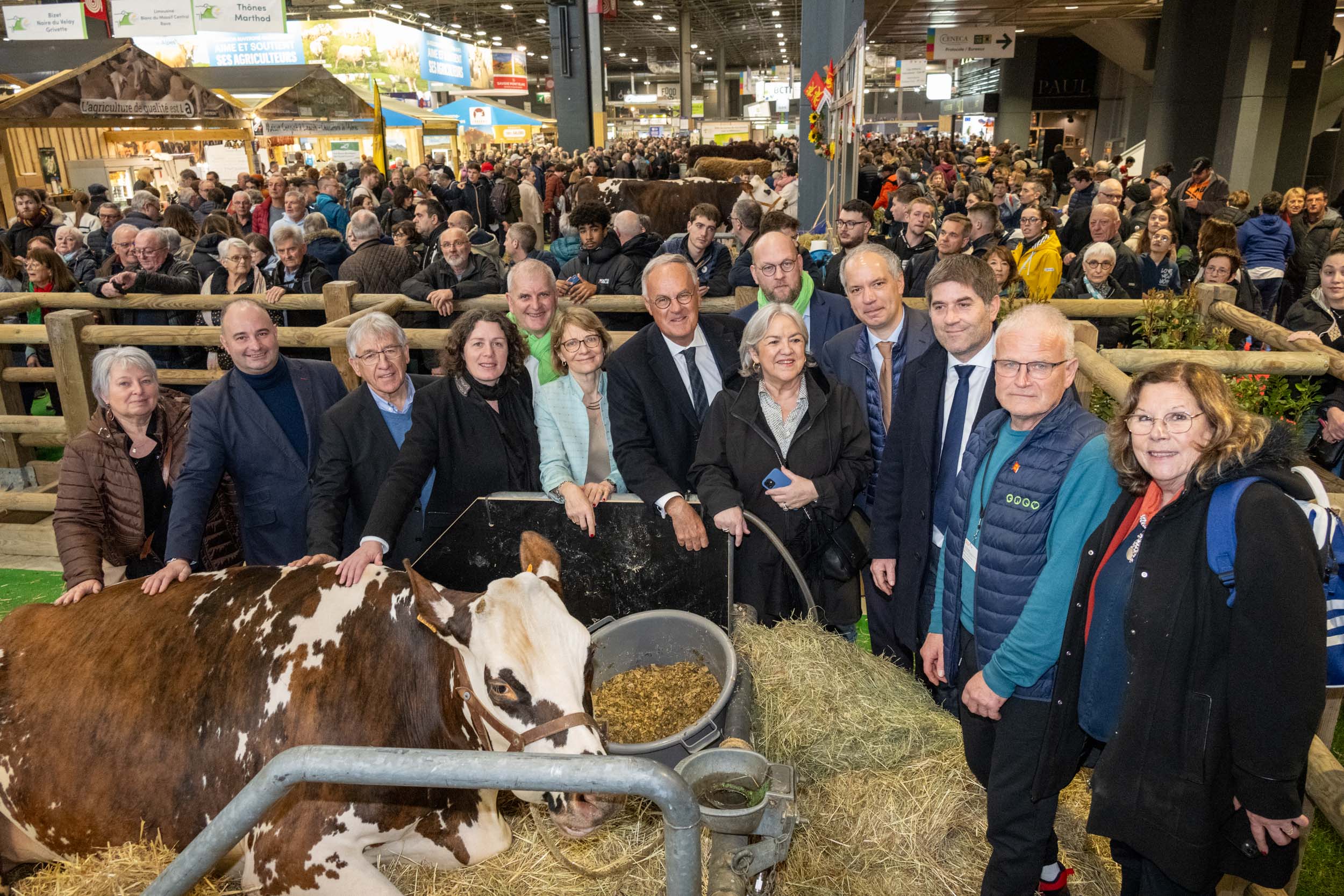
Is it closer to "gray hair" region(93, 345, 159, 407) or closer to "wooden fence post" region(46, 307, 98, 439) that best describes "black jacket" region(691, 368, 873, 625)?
"gray hair" region(93, 345, 159, 407)

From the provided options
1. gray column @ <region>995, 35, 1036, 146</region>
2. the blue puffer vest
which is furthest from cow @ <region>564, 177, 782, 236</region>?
gray column @ <region>995, 35, 1036, 146</region>

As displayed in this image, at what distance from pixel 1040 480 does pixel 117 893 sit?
2.67 metres

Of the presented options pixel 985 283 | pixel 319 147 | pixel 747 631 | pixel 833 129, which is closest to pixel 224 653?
pixel 747 631

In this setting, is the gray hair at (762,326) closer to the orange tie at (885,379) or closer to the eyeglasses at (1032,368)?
the orange tie at (885,379)

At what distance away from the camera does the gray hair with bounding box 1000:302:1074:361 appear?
7.57ft

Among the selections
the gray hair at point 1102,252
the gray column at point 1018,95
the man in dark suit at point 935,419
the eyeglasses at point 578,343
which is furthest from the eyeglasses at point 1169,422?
the gray column at point 1018,95

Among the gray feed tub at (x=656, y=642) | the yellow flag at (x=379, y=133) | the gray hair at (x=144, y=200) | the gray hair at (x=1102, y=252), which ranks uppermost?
the yellow flag at (x=379, y=133)

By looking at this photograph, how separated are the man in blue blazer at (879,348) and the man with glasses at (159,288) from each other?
13.9 ft

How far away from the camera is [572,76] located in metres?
21.4

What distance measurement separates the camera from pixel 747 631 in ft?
10.2

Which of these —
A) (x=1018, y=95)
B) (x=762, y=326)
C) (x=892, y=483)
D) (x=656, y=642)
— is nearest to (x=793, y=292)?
(x=762, y=326)

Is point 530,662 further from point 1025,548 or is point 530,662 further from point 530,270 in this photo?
point 530,270

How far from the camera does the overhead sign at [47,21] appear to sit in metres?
21.0

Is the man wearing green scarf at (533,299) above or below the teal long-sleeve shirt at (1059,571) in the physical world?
above
